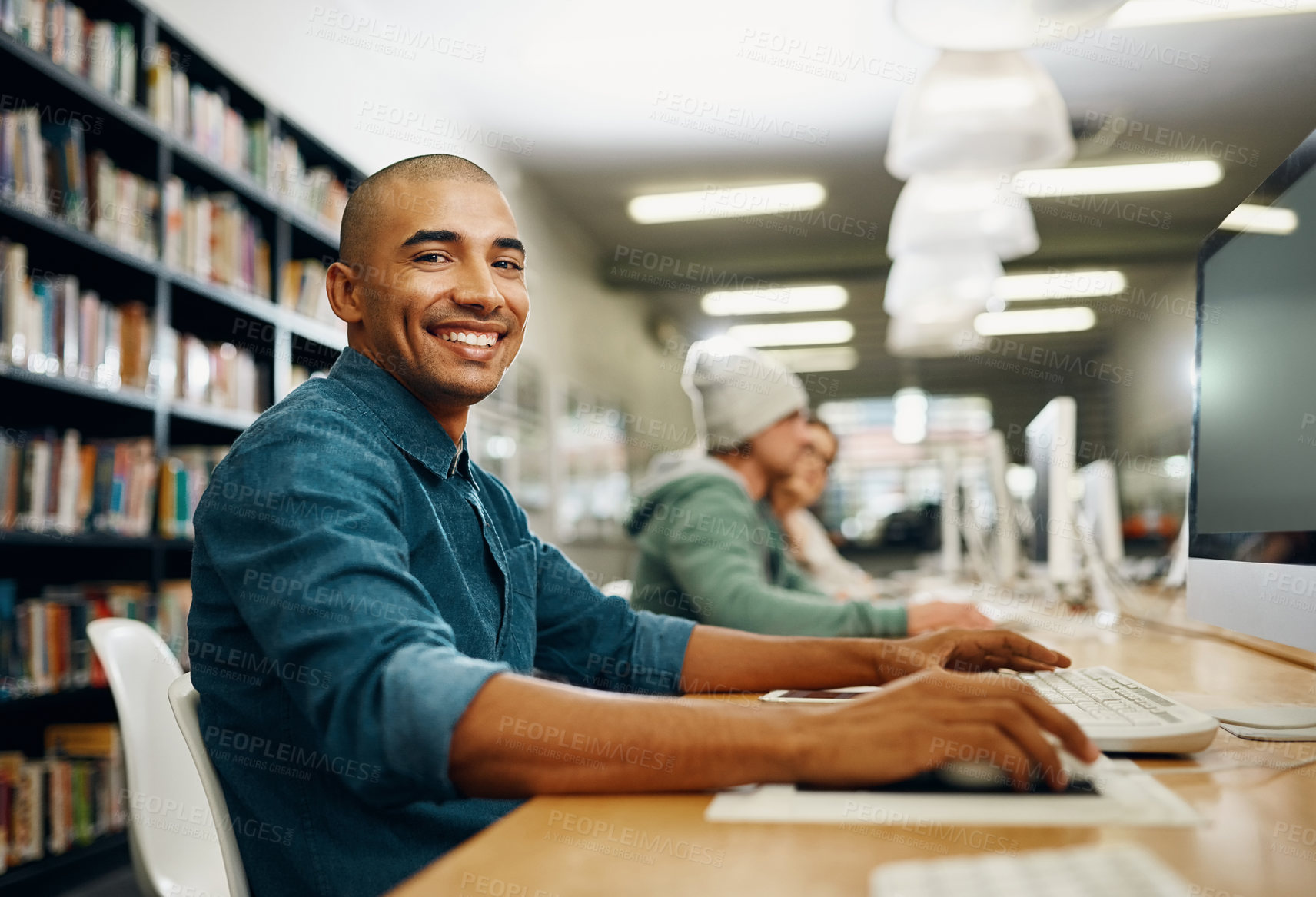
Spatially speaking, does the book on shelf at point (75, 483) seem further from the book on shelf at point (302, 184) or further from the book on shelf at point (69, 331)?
the book on shelf at point (302, 184)

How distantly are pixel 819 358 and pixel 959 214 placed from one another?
835 cm

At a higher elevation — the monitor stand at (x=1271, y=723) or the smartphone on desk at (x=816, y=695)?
the monitor stand at (x=1271, y=723)

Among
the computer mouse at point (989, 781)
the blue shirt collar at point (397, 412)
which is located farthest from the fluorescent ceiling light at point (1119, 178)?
the computer mouse at point (989, 781)

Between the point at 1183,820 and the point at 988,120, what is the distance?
225 cm

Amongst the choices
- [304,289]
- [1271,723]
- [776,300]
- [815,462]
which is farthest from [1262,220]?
[776,300]

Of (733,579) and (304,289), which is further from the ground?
(304,289)

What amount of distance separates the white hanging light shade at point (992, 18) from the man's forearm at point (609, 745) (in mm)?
1782

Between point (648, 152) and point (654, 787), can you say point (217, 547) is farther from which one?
point (648, 152)

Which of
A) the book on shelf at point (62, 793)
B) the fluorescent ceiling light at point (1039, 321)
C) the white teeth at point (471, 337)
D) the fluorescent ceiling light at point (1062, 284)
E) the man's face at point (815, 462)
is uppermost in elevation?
the fluorescent ceiling light at point (1062, 284)

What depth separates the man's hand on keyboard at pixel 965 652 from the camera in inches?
45.8

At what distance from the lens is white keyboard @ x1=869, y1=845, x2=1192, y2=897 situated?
1.55 feet

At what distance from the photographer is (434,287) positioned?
1.13 metres

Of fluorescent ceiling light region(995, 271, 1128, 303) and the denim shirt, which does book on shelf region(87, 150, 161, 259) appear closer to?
the denim shirt

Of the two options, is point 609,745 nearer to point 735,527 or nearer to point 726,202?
point 735,527
